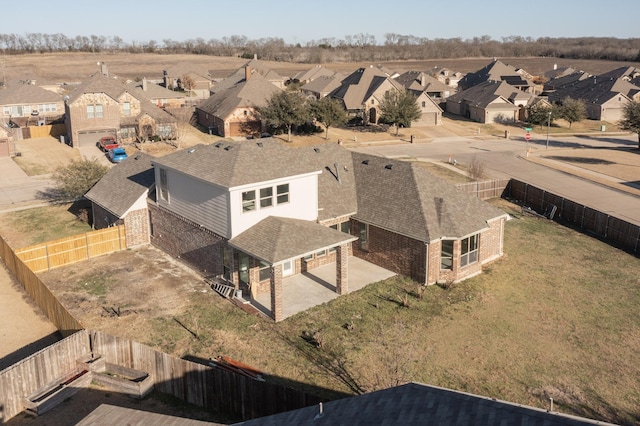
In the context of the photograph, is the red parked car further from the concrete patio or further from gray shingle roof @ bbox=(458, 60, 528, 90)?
gray shingle roof @ bbox=(458, 60, 528, 90)

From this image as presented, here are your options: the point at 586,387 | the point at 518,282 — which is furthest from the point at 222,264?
the point at 586,387

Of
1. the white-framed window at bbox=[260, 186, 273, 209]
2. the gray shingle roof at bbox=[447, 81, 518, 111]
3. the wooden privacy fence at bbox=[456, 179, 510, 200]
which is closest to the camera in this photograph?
the white-framed window at bbox=[260, 186, 273, 209]

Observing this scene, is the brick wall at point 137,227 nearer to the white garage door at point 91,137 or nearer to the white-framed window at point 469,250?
the white-framed window at point 469,250

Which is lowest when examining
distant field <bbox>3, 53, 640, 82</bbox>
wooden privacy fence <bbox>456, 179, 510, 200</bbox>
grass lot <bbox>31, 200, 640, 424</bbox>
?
grass lot <bbox>31, 200, 640, 424</bbox>

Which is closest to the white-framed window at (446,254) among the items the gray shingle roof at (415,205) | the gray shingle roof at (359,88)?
the gray shingle roof at (415,205)

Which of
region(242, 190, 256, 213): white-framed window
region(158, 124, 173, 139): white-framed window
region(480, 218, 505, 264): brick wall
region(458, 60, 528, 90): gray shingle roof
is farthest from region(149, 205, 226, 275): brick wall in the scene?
region(458, 60, 528, 90): gray shingle roof

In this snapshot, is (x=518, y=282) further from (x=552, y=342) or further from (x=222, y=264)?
(x=222, y=264)
